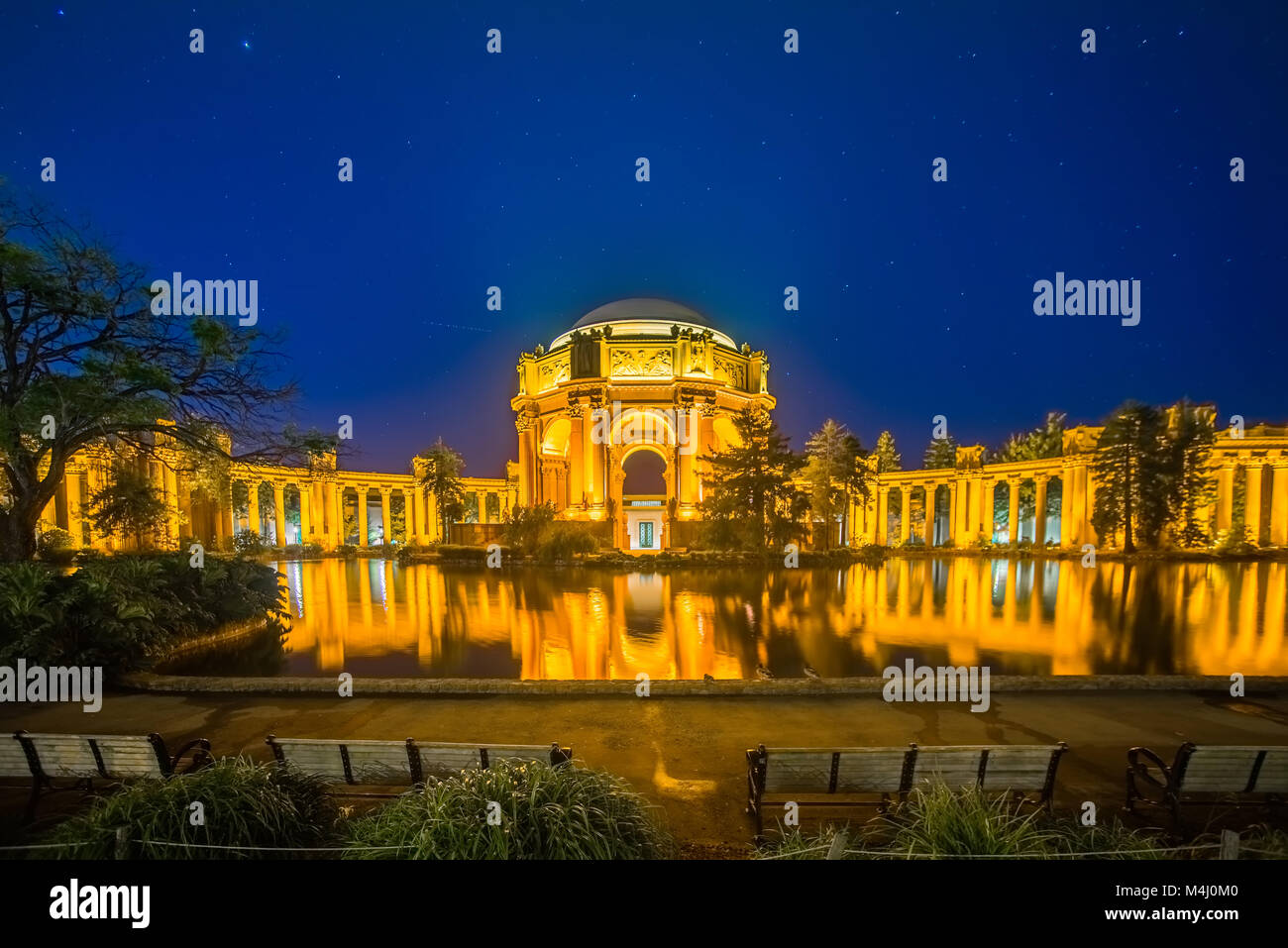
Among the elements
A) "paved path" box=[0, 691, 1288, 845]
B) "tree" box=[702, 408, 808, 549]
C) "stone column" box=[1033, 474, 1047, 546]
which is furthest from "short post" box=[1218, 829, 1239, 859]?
"stone column" box=[1033, 474, 1047, 546]

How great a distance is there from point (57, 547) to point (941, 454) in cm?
7882

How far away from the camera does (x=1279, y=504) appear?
4294 cm

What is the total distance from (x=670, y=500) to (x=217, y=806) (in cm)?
3905

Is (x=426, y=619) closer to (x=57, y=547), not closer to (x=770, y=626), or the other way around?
(x=770, y=626)

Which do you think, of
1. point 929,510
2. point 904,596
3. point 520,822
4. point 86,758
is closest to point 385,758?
point 520,822

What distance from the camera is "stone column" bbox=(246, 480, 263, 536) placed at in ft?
161

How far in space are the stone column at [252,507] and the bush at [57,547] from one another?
18.3 metres

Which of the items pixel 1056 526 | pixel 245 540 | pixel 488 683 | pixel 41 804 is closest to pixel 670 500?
pixel 245 540

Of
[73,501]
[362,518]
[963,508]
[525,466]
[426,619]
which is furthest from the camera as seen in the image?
[362,518]

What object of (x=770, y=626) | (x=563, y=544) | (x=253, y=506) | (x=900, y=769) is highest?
(x=253, y=506)

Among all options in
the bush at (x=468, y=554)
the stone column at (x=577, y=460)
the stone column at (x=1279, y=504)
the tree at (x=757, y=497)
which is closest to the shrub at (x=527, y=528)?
the bush at (x=468, y=554)

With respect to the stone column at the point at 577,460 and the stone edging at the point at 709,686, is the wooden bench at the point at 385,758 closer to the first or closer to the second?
the stone edging at the point at 709,686

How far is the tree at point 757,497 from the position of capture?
31.0 metres

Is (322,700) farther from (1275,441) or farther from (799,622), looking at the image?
(1275,441)
